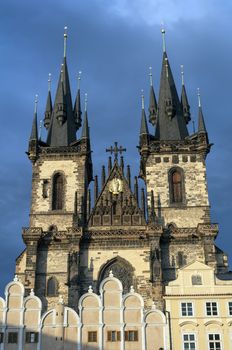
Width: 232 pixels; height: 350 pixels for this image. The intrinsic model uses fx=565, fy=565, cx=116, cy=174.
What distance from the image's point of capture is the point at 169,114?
50.5 meters

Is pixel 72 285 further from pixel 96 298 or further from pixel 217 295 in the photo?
pixel 217 295

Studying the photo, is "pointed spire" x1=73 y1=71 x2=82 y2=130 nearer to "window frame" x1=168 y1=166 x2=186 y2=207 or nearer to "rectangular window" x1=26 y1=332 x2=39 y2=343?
"window frame" x1=168 y1=166 x2=186 y2=207

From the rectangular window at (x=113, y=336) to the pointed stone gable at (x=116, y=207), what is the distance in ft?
50.4

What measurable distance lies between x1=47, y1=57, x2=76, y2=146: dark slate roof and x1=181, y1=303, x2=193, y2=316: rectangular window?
74.3 ft

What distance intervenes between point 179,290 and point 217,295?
205 cm

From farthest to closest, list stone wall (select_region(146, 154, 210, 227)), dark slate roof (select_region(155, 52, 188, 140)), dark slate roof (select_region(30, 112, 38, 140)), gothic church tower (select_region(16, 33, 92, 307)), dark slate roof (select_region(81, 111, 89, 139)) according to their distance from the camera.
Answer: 1. dark slate roof (select_region(155, 52, 188, 140))
2. dark slate roof (select_region(30, 112, 38, 140))
3. dark slate roof (select_region(81, 111, 89, 139))
4. stone wall (select_region(146, 154, 210, 227))
5. gothic church tower (select_region(16, 33, 92, 307))

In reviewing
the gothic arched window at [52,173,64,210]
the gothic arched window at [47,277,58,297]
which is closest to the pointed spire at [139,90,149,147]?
the gothic arched window at [52,173,64,210]

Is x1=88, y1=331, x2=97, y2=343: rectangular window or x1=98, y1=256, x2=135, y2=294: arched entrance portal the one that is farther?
x1=98, y1=256, x2=135, y2=294: arched entrance portal

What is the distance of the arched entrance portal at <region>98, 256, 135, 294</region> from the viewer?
135ft

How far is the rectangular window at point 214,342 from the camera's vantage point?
94.3ft

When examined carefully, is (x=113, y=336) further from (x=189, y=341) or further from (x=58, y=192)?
(x=58, y=192)

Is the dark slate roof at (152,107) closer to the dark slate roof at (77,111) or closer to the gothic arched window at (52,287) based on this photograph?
the dark slate roof at (77,111)

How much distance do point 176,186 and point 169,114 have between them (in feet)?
25.3

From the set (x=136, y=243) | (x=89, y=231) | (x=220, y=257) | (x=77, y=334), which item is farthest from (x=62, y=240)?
(x=77, y=334)
